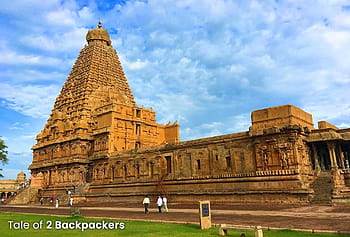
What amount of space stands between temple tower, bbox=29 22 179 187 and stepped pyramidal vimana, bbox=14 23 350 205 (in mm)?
180

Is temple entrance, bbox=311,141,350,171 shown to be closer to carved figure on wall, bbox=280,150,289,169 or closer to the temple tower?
carved figure on wall, bbox=280,150,289,169

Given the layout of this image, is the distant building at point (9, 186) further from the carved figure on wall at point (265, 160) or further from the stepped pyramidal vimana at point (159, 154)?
the carved figure on wall at point (265, 160)

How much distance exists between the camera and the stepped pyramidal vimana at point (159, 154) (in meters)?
26.8

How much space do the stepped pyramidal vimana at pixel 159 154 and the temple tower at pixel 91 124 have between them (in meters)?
0.18

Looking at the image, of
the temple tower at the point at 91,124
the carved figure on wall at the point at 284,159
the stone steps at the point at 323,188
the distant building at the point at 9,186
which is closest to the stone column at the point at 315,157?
the stone steps at the point at 323,188

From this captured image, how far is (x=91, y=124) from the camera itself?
53938 millimetres

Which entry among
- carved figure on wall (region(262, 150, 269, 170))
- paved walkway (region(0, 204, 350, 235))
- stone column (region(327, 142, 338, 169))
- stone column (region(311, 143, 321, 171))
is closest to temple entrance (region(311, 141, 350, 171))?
stone column (region(311, 143, 321, 171))

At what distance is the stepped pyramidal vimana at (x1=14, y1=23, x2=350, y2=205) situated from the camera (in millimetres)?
26812

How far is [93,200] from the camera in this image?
43.8m

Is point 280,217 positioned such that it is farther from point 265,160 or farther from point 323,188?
point 265,160

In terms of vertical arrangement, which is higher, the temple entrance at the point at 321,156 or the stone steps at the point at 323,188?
the temple entrance at the point at 321,156

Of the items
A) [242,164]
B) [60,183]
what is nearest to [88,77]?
[60,183]

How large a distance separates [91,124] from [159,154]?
20901 millimetres

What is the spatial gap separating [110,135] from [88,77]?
55.2 ft
